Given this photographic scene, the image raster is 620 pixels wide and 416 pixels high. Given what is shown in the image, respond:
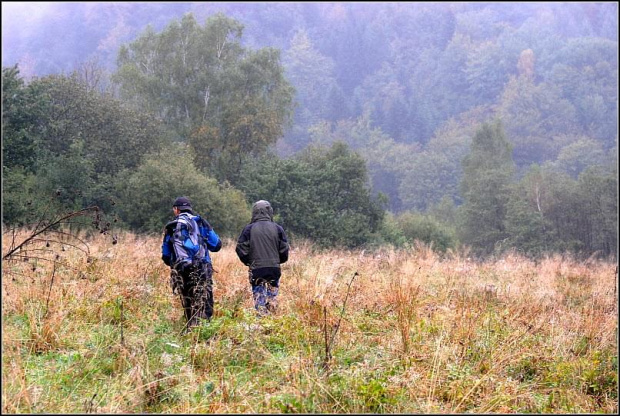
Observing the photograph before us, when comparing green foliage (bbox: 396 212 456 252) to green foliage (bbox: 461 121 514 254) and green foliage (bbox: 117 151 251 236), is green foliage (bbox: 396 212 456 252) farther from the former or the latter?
green foliage (bbox: 117 151 251 236)

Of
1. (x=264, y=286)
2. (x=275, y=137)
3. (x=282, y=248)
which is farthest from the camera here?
(x=275, y=137)

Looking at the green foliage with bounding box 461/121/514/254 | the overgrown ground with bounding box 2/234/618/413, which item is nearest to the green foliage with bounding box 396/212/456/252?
the green foliage with bounding box 461/121/514/254

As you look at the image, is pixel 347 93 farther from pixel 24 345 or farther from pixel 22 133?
pixel 24 345

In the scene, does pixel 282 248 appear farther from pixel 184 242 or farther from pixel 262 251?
pixel 184 242

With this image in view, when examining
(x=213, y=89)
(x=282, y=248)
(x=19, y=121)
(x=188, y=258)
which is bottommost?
(x=282, y=248)

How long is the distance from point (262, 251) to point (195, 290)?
4.09 ft

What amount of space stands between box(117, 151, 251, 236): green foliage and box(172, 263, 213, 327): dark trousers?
660 inches

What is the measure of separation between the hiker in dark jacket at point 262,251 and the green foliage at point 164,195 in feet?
52.9

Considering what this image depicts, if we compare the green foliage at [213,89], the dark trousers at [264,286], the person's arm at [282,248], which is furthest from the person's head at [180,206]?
the green foliage at [213,89]

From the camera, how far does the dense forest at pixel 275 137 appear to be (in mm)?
23141

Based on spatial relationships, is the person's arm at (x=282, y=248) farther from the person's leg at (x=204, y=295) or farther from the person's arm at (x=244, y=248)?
the person's leg at (x=204, y=295)

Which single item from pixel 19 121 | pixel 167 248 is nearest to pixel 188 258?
pixel 167 248

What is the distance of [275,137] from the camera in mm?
35375

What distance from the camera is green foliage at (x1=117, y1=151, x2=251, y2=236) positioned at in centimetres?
2292
